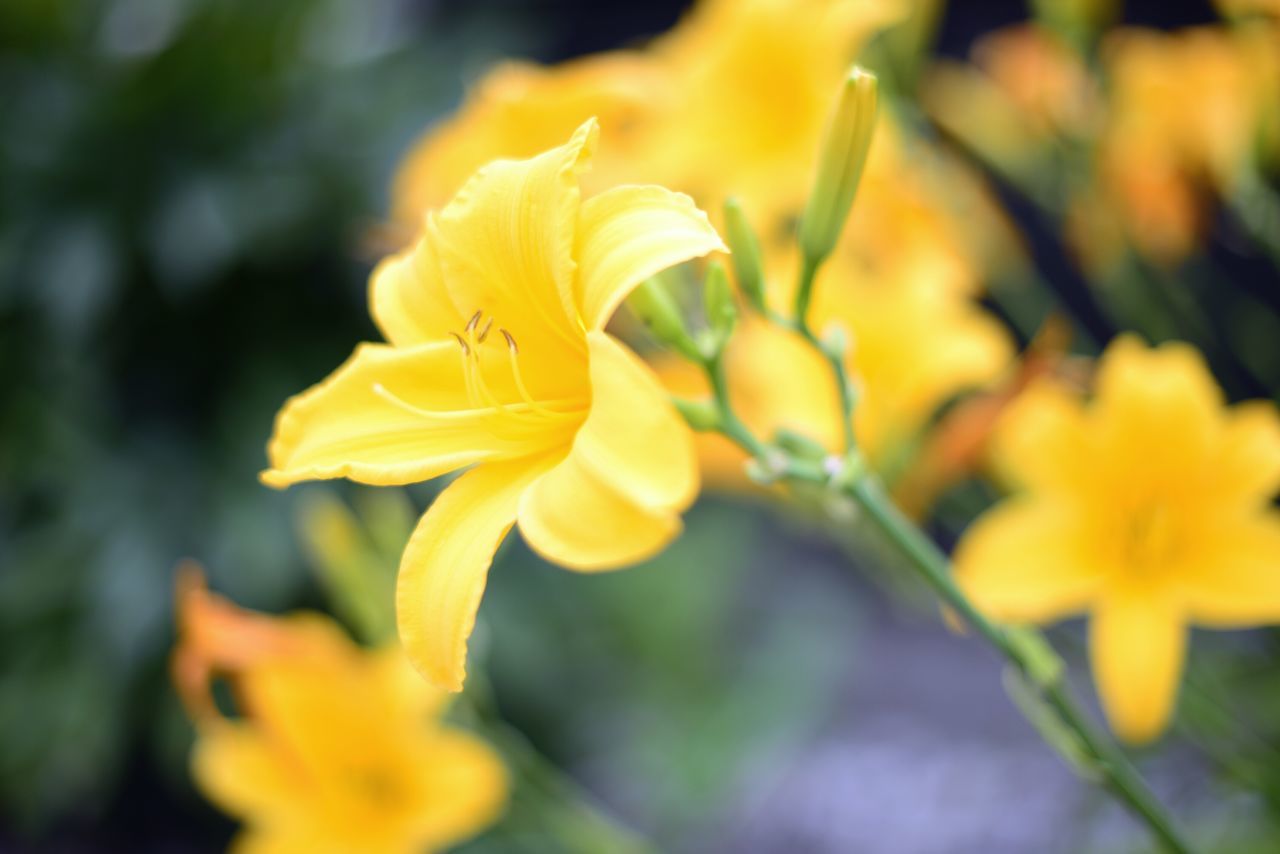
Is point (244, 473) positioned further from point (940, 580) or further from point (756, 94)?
point (940, 580)

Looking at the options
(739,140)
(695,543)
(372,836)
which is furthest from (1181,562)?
A: (695,543)

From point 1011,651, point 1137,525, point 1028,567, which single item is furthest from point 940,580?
point 1137,525

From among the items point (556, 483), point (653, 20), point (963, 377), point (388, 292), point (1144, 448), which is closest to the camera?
point (556, 483)

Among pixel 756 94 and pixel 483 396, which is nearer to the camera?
pixel 483 396

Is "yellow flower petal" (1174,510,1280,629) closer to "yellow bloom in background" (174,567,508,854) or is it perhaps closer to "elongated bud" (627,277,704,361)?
"elongated bud" (627,277,704,361)

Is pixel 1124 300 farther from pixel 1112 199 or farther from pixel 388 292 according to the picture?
pixel 388 292

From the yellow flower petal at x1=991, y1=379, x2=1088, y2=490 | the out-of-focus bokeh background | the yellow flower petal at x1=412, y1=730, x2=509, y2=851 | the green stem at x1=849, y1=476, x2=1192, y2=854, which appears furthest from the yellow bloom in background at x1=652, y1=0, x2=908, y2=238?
the out-of-focus bokeh background
